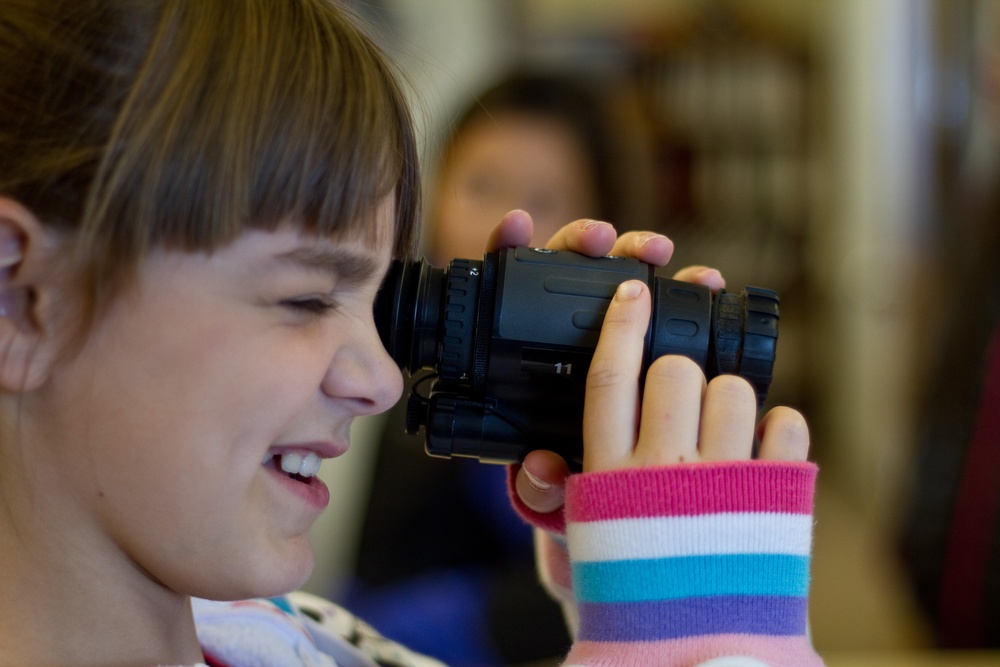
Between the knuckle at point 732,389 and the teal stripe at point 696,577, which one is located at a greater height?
the knuckle at point 732,389

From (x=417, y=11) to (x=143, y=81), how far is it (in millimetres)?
2501

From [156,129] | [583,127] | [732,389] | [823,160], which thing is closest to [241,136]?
[156,129]

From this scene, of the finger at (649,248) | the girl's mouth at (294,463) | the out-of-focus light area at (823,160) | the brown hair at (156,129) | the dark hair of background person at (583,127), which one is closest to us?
the brown hair at (156,129)

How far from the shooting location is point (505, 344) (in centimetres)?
71

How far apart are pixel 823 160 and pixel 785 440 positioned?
3.41m

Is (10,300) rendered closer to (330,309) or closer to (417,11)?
(330,309)

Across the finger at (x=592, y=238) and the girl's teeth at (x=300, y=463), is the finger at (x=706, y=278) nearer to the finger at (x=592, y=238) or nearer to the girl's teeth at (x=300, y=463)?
the finger at (x=592, y=238)

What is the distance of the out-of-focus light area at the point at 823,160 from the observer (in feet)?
10.2

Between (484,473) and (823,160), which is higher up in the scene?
(823,160)

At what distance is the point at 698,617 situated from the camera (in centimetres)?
65

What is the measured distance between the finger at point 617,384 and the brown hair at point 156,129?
21 centimetres

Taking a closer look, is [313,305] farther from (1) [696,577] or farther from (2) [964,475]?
(2) [964,475]

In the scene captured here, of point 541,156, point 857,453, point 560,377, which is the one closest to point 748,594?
point 560,377

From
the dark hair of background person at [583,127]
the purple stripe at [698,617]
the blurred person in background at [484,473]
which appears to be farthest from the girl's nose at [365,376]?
the dark hair of background person at [583,127]
